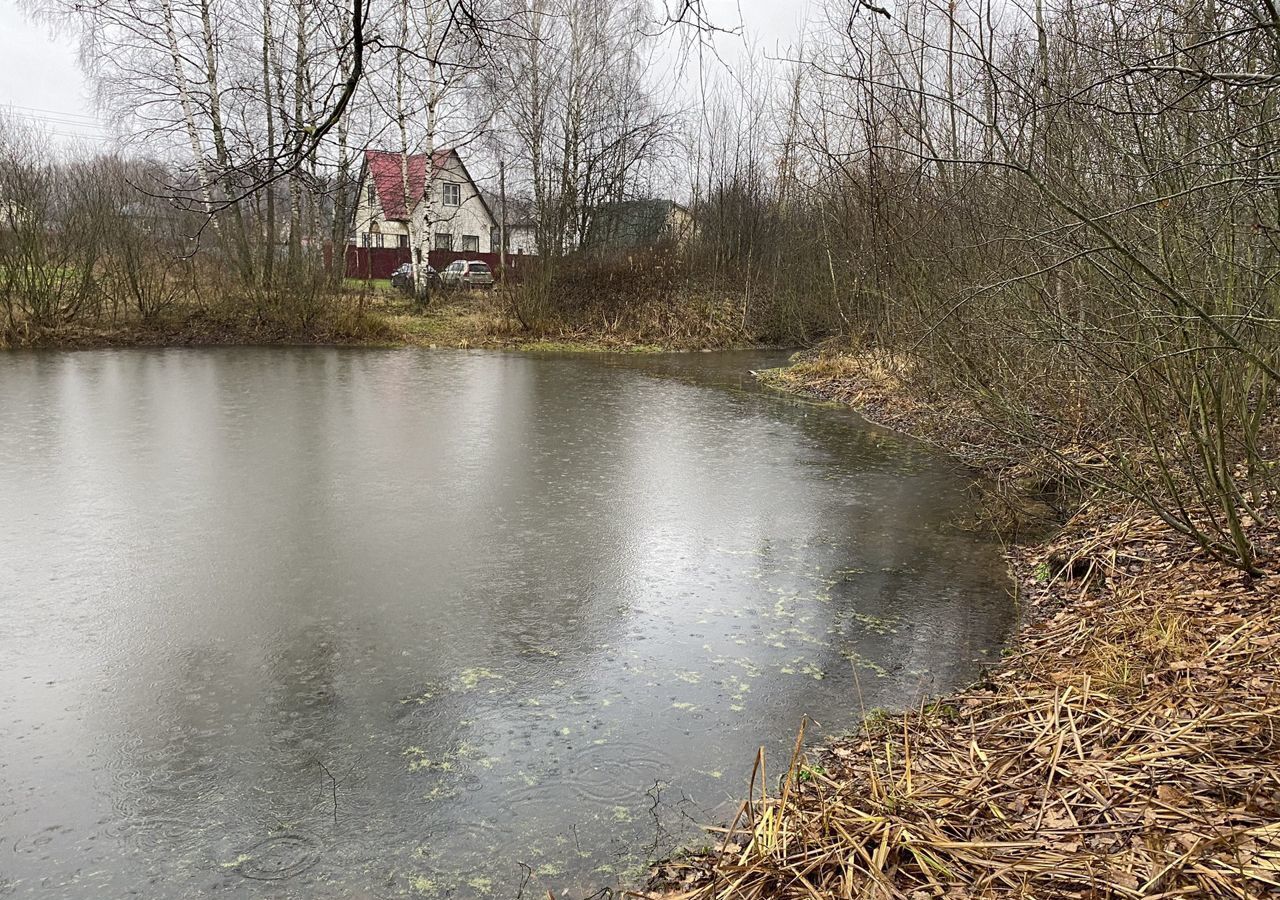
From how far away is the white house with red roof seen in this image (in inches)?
831

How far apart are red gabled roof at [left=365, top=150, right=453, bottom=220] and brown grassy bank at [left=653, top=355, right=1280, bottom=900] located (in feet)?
58.5

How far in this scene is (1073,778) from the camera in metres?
2.72

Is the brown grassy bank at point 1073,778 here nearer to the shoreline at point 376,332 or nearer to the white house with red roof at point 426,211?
the shoreline at point 376,332

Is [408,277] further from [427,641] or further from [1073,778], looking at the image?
[1073,778]

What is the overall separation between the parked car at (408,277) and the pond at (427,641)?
48.1 feet

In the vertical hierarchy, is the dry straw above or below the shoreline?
below

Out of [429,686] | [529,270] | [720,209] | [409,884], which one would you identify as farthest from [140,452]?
[720,209]

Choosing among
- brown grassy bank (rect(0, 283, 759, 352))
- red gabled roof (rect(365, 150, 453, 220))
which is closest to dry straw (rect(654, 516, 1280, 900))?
brown grassy bank (rect(0, 283, 759, 352))

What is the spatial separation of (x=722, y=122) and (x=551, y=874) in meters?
20.4

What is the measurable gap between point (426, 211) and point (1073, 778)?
67.7 feet

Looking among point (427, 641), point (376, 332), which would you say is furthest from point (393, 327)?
point (427, 641)

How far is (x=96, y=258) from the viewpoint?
1659 centimetres

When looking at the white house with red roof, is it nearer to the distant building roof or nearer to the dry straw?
the distant building roof

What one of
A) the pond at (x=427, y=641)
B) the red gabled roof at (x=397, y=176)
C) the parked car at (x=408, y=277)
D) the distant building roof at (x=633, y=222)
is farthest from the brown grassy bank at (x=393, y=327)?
the pond at (x=427, y=641)
